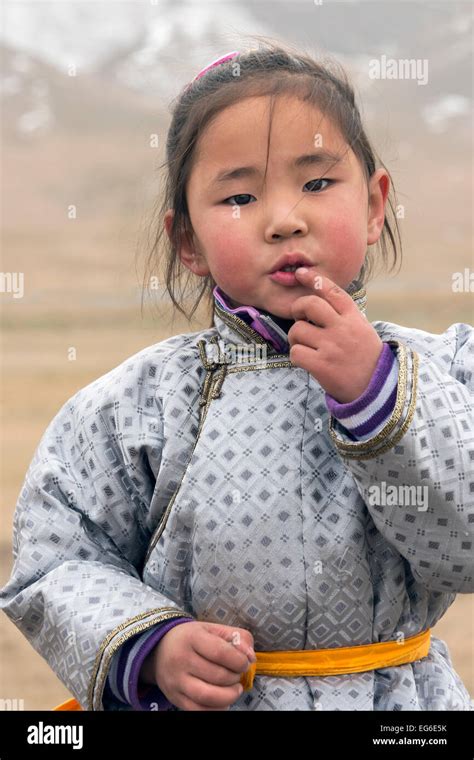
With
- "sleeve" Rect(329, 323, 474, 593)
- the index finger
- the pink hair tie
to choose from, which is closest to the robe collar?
the index finger

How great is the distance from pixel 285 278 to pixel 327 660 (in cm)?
54

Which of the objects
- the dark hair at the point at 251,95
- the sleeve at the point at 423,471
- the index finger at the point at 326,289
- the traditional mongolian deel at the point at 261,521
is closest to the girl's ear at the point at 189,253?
the dark hair at the point at 251,95

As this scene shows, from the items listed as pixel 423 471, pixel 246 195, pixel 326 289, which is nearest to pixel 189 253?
pixel 246 195

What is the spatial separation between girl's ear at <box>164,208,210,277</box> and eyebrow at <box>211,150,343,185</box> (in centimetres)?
19

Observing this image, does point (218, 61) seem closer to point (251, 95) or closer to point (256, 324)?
point (251, 95)

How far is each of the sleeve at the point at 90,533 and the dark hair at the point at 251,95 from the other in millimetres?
328

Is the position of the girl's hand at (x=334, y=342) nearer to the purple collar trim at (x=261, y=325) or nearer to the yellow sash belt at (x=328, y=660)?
the purple collar trim at (x=261, y=325)

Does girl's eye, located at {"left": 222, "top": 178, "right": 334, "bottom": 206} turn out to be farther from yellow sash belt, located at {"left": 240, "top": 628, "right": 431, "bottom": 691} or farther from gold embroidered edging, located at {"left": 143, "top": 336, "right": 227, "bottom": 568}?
yellow sash belt, located at {"left": 240, "top": 628, "right": 431, "bottom": 691}

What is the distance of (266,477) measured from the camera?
1.62 m

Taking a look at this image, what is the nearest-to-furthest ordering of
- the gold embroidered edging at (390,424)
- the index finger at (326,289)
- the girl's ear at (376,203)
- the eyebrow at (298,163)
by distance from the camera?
the gold embroidered edging at (390,424) < the index finger at (326,289) < the eyebrow at (298,163) < the girl's ear at (376,203)

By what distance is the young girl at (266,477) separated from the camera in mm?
1510

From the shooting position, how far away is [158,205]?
2012mm

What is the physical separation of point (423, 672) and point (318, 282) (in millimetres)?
592

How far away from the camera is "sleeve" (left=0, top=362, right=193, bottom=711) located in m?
1.61
